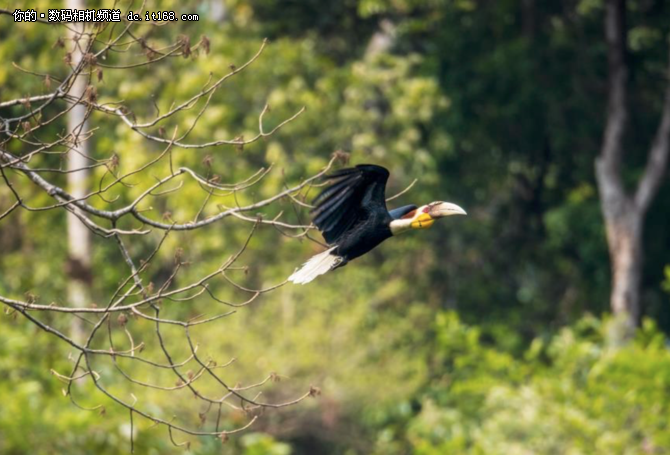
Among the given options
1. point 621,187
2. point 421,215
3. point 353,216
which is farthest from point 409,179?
point 421,215

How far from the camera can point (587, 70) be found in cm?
Answer: 1396

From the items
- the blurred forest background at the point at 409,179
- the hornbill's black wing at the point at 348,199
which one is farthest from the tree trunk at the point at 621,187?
the hornbill's black wing at the point at 348,199

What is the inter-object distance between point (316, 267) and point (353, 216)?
0.25 metres

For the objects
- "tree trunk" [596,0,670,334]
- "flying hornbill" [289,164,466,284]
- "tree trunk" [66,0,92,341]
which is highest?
"tree trunk" [66,0,92,341]

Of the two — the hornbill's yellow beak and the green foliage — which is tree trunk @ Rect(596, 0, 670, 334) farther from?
the hornbill's yellow beak

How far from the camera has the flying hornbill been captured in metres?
4.45

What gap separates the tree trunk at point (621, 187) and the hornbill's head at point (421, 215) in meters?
8.61

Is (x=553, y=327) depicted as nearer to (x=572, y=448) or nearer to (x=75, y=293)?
(x=572, y=448)

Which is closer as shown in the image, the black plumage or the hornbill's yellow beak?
the hornbill's yellow beak

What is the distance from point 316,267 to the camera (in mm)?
4469

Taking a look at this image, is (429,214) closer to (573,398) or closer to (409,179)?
(573,398)

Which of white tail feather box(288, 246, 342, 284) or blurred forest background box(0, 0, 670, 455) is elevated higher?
blurred forest background box(0, 0, 670, 455)

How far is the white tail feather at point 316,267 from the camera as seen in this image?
441 centimetres

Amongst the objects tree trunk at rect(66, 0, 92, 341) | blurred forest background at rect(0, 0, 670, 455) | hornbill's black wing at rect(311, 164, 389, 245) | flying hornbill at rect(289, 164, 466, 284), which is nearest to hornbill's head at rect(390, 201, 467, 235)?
flying hornbill at rect(289, 164, 466, 284)
